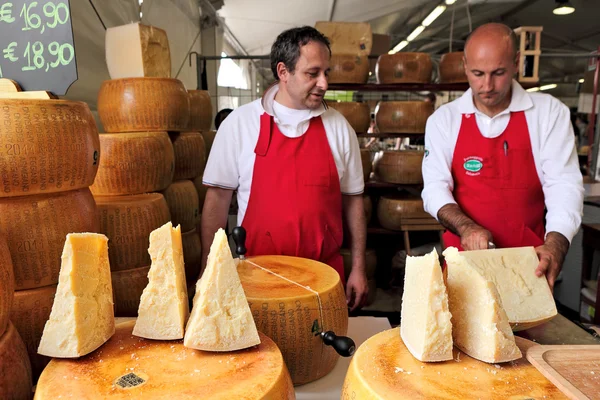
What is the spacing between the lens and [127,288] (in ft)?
4.99

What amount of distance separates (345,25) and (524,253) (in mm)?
3061

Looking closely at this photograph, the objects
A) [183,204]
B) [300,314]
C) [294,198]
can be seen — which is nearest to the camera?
[300,314]

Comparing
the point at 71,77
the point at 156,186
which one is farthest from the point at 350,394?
the point at 156,186

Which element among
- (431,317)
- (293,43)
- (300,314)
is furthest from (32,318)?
(293,43)

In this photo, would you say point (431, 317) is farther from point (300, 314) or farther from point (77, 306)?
point (77, 306)

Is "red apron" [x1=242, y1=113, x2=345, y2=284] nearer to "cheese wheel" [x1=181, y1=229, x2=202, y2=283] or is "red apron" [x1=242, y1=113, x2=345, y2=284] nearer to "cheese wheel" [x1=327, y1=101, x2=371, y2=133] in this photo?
"cheese wheel" [x1=181, y1=229, x2=202, y2=283]

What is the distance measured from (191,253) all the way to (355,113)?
1.93 m

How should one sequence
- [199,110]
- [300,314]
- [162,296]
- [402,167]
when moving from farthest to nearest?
[402,167], [199,110], [300,314], [162,296]

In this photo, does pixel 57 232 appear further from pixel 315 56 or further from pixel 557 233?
pixel 557 233

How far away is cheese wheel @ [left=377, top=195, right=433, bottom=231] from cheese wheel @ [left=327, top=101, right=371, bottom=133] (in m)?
0.62

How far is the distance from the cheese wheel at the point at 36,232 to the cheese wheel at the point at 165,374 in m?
0.28

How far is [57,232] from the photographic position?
0.93 m

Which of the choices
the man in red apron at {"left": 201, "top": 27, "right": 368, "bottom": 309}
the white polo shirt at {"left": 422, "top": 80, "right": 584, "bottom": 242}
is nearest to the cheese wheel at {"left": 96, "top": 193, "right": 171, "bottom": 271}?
the man in red apron at {"left": 201, "top": 27, "right": 368, "bottom": 309}

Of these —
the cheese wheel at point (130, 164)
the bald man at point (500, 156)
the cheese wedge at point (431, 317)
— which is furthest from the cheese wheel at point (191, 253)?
the cheese wedge at point (431, 317)
